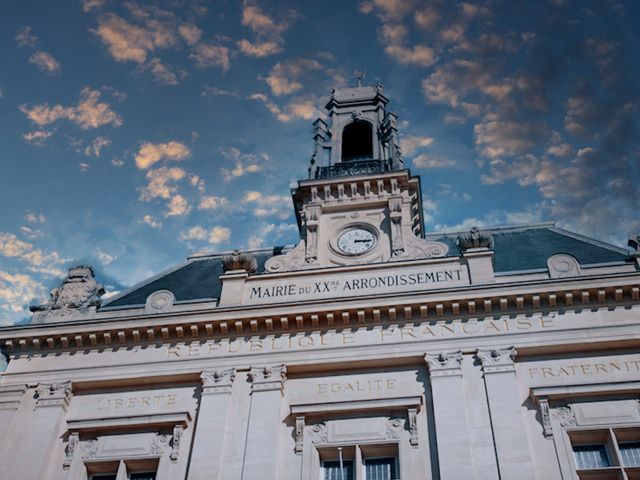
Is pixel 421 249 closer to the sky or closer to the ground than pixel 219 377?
closer to the sky

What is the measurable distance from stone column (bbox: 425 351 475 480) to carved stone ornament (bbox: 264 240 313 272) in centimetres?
661

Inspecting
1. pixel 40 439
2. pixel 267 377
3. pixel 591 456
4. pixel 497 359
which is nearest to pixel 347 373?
pixel 267 377

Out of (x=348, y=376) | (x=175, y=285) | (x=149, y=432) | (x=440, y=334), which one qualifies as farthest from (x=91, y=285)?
(x=440, y=334)

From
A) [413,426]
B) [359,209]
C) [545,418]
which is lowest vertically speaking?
[413,426]

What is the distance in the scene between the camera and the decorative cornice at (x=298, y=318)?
23.7 meters

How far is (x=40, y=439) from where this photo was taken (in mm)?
23344

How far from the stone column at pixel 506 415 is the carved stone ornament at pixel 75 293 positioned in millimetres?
14152

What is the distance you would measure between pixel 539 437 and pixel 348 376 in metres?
5.97

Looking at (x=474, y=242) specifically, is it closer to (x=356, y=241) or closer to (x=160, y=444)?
(x=356, y=241)

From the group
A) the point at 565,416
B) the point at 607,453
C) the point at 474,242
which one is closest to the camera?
the point at 607,453

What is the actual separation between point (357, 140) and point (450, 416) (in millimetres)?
18027

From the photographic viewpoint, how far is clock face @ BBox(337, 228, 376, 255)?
92.0 ft

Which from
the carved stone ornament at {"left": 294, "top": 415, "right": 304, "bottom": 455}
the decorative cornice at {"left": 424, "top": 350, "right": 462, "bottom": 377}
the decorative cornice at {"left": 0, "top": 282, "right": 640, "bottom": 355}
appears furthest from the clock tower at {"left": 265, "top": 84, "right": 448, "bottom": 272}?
the carved stone ornament at {"left": 294, "top": 415, "right": 304, "bottom": 455}

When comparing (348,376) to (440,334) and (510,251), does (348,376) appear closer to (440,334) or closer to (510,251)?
(440,334)
